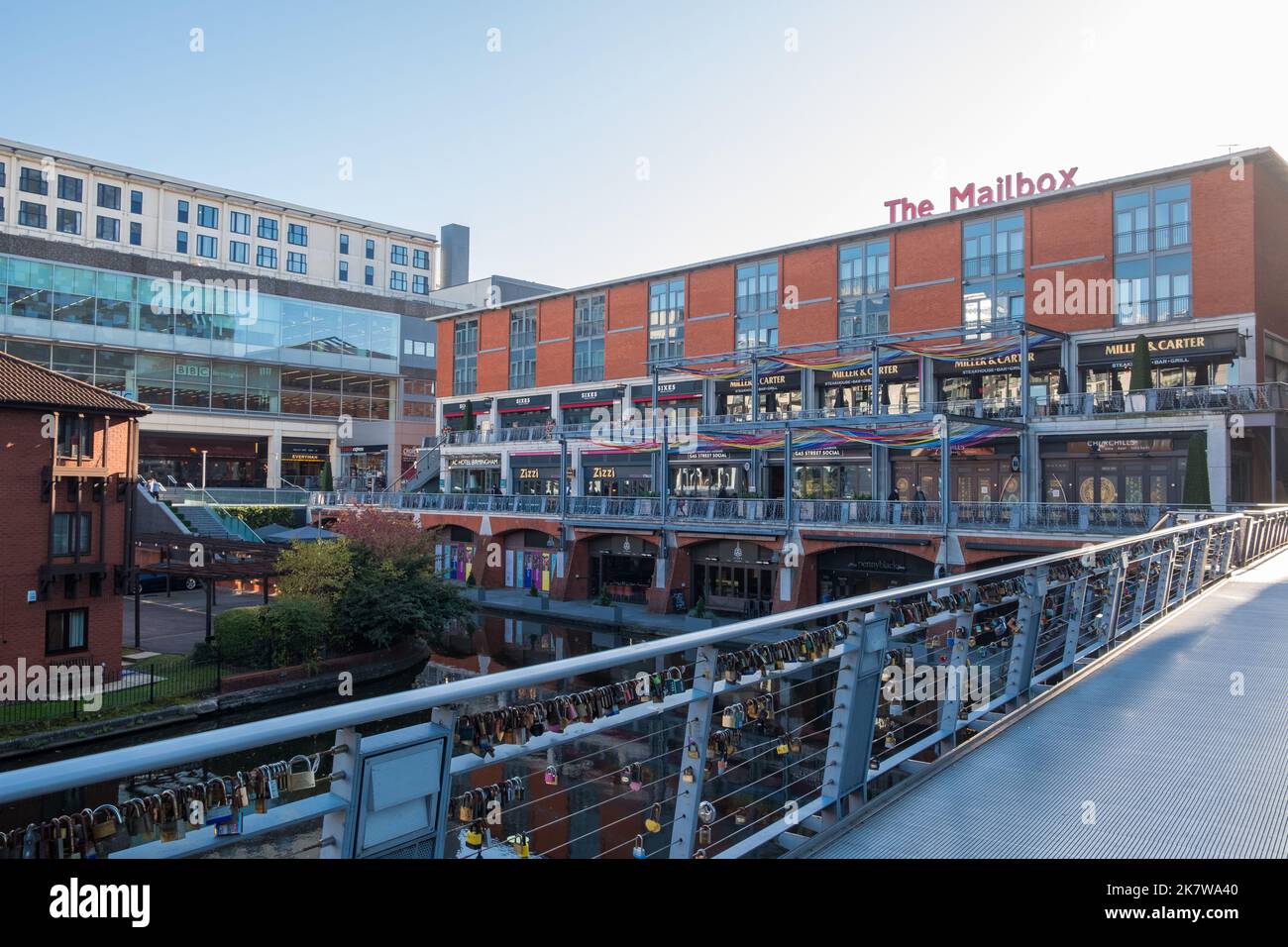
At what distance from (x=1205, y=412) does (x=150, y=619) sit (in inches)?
1423

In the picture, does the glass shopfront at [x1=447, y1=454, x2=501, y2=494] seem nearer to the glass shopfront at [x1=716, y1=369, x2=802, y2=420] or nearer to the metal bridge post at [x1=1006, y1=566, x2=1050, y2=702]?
the glass shopfront at [x1=716, y1=369, x2=802, y2=420]

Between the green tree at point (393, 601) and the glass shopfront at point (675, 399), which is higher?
the glass shopfront at point (675, 399)

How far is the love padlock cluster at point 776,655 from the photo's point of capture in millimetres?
4289

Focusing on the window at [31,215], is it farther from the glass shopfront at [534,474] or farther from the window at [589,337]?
the window at [589,337]

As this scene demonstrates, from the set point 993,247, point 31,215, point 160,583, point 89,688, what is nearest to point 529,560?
point 160,583

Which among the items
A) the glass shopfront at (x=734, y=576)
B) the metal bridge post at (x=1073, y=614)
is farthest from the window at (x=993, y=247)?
the metal bridge post at (x=1073, y=614)

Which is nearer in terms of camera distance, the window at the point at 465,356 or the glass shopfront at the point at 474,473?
the glass shopfront at the point at 474,473

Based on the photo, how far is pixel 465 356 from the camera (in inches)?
2157

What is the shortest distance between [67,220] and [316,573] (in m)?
44.1

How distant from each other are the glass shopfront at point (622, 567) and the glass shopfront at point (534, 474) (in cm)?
693

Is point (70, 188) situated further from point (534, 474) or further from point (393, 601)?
point (393, 601)

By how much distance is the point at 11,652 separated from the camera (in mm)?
20500

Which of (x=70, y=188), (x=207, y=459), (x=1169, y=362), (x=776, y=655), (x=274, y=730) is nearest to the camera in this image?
(x=274, y=730)
